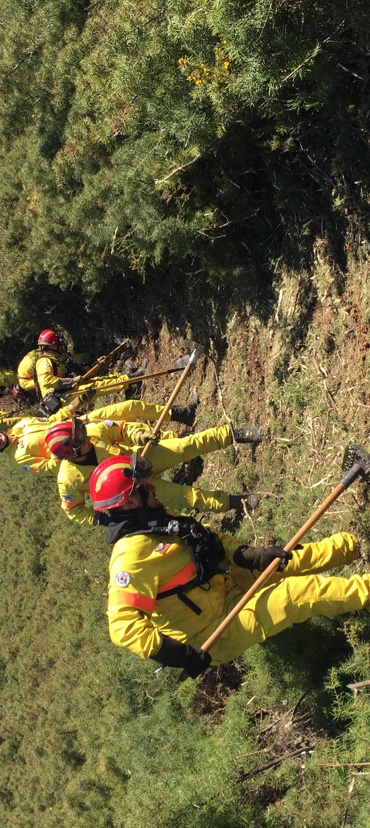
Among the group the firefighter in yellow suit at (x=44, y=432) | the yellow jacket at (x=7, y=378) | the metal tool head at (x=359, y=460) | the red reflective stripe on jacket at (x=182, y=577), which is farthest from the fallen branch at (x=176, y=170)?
the yellow jacket at (x=7, y=378)

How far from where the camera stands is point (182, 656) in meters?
5.56

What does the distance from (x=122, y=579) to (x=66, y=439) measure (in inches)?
105

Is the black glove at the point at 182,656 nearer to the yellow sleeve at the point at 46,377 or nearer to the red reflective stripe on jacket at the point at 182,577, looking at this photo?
the red reflective stripe on jacket at the point at 182,577

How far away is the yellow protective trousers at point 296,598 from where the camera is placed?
580 centimetres

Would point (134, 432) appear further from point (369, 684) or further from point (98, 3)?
point (98, 3)

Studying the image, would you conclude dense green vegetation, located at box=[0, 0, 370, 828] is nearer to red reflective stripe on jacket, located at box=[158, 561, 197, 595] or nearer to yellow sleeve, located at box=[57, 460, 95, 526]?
red reflective stripe on jacket, located at box=[158, 561, 197, 595]

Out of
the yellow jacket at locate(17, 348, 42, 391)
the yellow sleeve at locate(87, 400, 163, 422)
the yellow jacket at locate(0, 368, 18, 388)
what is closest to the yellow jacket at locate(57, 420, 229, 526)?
the yellow sleeve at locate(87, 400, 163, 422)

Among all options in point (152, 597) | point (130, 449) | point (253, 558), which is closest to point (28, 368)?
point (130, 449)

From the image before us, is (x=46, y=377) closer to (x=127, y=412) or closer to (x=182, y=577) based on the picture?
(x=127, y=412)

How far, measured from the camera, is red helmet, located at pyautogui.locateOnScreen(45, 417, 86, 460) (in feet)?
25.6

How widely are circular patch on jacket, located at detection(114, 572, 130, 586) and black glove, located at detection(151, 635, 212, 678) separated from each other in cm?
61

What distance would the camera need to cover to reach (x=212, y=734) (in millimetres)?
8227

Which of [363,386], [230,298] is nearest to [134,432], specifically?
[230,298]

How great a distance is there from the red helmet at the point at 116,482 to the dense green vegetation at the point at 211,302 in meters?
2.33
